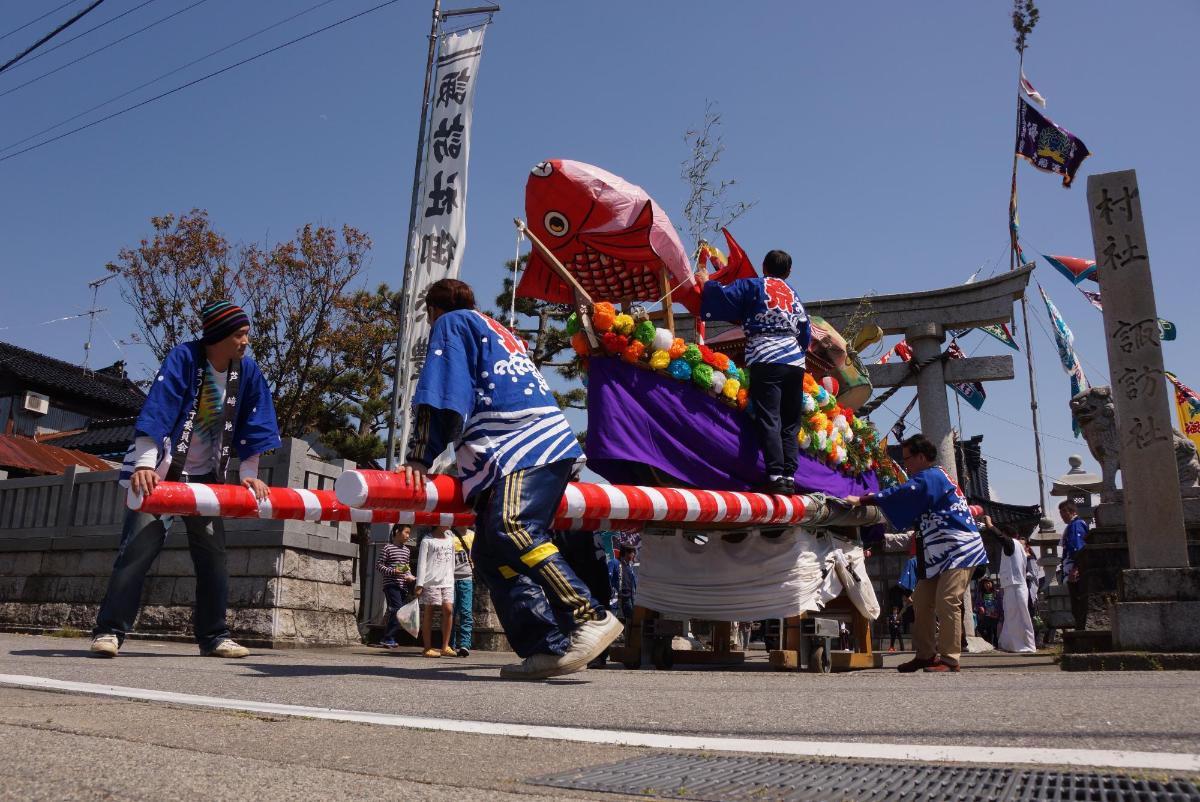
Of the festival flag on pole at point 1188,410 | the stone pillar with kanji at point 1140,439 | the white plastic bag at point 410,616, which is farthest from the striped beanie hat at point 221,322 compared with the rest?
the festival flag on pole at point 1188,410

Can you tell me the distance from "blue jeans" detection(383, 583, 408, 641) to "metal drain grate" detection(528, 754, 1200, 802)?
301 inches

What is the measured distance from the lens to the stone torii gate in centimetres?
1539

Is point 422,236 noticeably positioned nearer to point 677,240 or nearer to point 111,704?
point 677,240

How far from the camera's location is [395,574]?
943 cm

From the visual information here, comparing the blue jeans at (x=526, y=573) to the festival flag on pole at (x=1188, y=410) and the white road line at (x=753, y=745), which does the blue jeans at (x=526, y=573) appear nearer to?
the white road line at (x=753, y=745)

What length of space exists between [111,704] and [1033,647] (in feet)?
35.8

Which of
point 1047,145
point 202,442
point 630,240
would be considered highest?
point 1047,145

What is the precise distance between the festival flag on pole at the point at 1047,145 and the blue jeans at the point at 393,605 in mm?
16699

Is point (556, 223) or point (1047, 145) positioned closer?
point (556, 223)

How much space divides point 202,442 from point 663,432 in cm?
264

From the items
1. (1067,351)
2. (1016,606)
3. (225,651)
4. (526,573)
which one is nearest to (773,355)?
(526,573)

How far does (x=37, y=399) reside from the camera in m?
31.0

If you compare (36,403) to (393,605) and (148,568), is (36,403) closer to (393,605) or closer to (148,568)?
(393,605)

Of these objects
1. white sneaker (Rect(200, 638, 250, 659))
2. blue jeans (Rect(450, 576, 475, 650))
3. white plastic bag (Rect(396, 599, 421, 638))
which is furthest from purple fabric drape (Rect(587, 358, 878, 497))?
blue jeans (Rect(450, 576, 475, 650))
